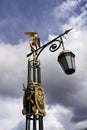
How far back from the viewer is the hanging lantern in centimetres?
988

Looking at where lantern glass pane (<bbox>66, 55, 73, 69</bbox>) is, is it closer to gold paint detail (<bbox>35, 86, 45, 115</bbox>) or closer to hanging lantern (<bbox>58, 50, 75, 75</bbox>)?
hanging lantern (<bbox>58, 50, 75, 75</bbox>)

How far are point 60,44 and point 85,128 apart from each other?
5.31 m

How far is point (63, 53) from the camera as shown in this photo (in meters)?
10.1

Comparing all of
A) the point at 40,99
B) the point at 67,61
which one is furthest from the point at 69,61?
the point at 40,99

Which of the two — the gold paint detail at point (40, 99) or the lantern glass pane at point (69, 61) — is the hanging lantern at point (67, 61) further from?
the gold paint detail at point (40, 99)

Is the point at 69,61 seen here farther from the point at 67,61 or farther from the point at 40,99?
the point at 40,99

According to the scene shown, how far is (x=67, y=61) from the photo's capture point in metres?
9.96

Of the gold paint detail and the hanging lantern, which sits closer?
the hanging lantern

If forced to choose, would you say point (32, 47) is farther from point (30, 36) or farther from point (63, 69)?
point (63, 69)

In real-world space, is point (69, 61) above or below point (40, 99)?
above

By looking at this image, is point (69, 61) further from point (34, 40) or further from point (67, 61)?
point (34, 40)

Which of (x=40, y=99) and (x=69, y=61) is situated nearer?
(x=69, y=61)

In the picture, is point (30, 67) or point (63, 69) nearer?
point (63, 69)

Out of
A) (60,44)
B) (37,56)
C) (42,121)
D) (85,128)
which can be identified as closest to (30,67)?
(37,56)
